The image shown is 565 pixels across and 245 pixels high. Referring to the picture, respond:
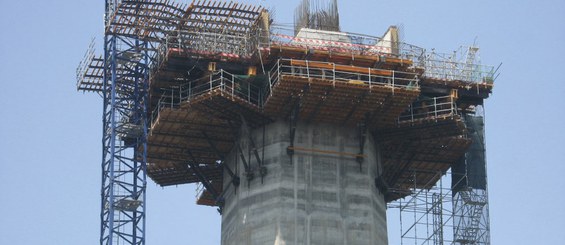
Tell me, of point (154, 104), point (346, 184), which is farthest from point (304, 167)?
point (154, 104)

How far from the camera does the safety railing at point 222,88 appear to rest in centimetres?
12050

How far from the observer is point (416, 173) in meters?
132

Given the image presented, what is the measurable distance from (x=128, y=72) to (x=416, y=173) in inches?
824

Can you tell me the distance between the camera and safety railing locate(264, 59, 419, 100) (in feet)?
392

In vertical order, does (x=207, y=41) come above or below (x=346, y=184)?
above

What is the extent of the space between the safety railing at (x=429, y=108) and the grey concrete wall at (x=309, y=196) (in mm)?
3382

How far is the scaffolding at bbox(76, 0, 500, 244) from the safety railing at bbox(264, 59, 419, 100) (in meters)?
0.11

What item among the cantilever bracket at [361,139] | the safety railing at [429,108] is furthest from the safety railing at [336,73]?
the safety railing at [429,108]

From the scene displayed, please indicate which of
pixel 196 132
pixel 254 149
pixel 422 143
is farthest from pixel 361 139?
pixel 196 132

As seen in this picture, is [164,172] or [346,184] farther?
[164,172]

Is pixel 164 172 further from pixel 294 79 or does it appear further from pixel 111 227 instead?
pixel 294 79

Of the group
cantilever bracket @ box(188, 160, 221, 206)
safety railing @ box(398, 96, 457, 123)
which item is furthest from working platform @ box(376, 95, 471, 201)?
cantilever bracket @ box(188, 160, 221, 206)

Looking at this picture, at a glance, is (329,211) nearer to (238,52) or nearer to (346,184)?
(346,184)

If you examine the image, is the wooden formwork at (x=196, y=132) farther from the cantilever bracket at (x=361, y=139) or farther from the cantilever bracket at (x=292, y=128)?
the cantilever bracket at (x=361, y=139)
